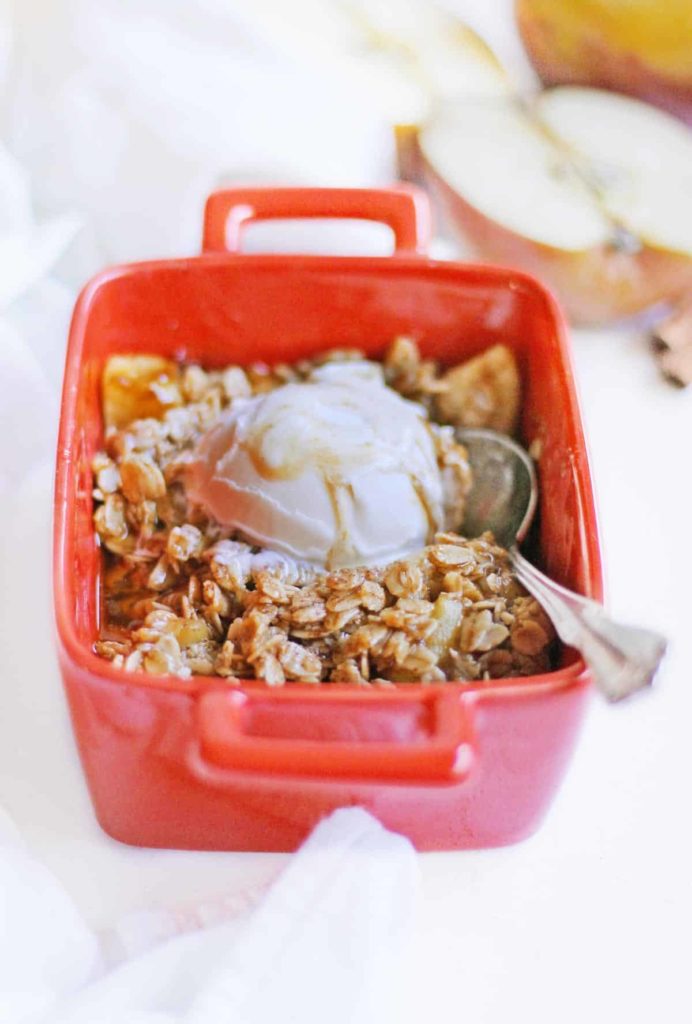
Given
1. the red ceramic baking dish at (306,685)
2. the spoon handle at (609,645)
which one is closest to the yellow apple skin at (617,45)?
the red ceramic baking dish at (306,685)

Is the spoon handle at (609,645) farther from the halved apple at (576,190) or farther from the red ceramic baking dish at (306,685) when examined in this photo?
the halved apple at (576,190)

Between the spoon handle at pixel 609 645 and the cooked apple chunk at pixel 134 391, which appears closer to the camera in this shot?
the spoon handle at pixel 609 645

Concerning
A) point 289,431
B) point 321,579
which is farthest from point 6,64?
point 321,579

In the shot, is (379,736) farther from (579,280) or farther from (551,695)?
(579,280)

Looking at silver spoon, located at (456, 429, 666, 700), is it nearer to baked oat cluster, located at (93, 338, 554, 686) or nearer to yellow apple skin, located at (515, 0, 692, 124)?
baked oat cluster, located at (93, 338, 554, 686)

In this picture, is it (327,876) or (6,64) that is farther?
(6,64)

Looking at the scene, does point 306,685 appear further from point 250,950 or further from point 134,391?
point 134,391

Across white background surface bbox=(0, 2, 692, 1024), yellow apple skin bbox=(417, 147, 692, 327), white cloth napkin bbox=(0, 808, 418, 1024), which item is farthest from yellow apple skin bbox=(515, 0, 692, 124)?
white cloth napkin bbox=(0, 808, 418, 1024)
